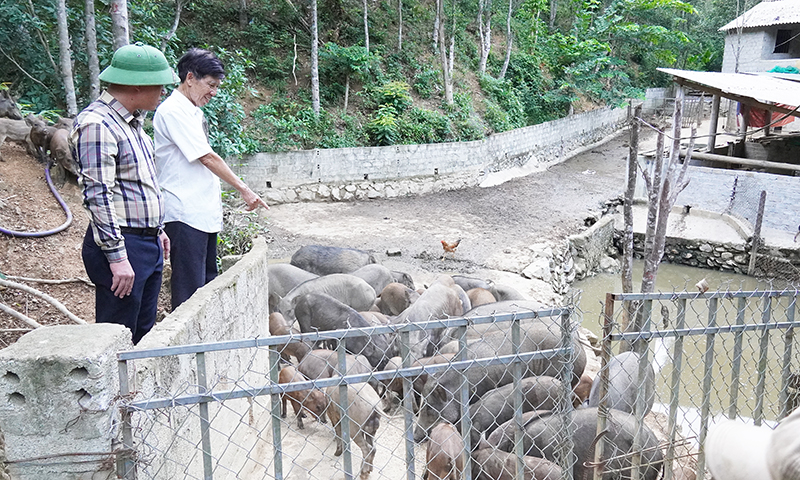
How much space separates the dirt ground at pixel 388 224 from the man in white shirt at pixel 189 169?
1.05 m

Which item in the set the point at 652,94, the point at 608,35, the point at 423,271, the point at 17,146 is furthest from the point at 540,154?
the point at 17,146

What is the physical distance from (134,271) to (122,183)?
446 mm

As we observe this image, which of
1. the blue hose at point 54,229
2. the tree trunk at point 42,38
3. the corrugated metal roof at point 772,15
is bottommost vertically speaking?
the blue hose at point 54,229

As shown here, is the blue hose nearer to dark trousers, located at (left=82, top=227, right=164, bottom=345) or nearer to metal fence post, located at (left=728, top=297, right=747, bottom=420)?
dark trousers, located at (left=82, top=227, right=164, bottom=345)

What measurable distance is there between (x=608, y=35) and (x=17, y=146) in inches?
893

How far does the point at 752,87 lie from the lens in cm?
1265

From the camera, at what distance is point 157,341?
9.07 feet

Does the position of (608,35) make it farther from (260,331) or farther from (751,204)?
(260,331)

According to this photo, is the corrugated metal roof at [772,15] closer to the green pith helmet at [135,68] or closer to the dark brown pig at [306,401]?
the dark brown pig at [306,401]

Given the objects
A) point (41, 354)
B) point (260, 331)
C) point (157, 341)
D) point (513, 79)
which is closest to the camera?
point (41, 354)

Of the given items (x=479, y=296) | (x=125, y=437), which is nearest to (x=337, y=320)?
(x=479, y=296)

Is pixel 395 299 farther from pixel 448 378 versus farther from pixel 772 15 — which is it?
pixel 772 15

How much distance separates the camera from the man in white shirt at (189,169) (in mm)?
3418

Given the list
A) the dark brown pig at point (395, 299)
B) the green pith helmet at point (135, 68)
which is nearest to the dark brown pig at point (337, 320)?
the dark brown pig at point (395, 299)
